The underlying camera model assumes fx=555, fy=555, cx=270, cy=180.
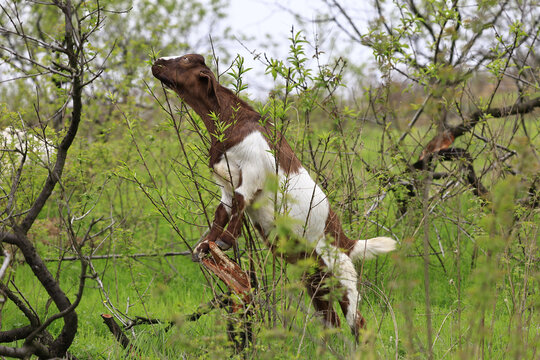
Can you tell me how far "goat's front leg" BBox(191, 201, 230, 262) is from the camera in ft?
10.5

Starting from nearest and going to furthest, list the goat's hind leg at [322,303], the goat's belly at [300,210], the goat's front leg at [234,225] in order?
1. the goat's front leg at [234,225]
2. the goat's belly at [300,210]
3. the goat's hind leg at [322,303]

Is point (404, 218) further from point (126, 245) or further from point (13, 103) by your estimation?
point (13, 103)

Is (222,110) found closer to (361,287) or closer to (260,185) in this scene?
(260,185)

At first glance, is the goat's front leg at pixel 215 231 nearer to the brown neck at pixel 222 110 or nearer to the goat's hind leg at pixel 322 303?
the brown neck at pixel 222 110

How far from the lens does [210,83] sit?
10.9 ft

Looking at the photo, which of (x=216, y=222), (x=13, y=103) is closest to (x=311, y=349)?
(x=216, y=222)

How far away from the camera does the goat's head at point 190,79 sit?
3.35 metres

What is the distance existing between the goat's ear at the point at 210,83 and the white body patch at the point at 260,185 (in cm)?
35

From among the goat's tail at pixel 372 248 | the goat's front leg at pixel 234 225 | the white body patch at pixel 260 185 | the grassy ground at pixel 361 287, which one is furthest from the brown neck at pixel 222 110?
the goat's tail at pixel 372 248

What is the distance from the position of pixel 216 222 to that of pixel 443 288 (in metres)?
3.67

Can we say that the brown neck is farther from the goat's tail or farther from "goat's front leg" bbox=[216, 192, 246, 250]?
the goat's tail

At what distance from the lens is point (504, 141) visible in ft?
20.5

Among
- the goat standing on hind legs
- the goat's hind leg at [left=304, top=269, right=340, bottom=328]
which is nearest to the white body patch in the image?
the goat standing on hind legs

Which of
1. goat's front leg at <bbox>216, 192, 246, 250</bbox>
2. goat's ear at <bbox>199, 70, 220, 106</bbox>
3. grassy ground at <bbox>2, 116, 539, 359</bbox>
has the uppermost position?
goat's ear at <bbox>199, 70, 220, 106</bbox>
